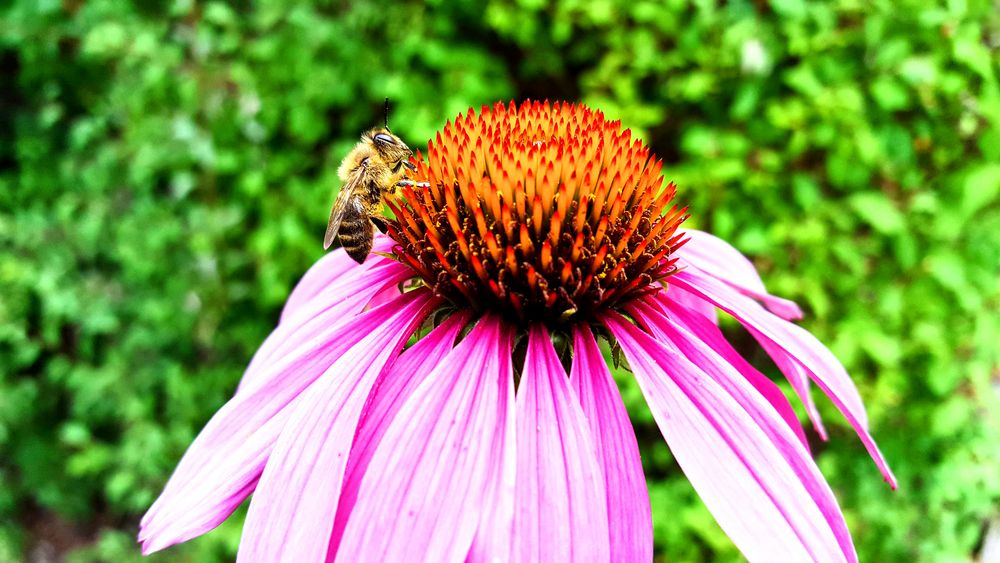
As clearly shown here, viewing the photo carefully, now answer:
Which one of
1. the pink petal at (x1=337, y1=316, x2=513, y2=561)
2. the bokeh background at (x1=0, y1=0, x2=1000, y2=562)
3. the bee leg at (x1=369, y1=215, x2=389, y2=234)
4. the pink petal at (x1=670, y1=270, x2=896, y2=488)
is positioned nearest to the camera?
the pink petal at (x1=337, y1=316, x2=513, y2=561)

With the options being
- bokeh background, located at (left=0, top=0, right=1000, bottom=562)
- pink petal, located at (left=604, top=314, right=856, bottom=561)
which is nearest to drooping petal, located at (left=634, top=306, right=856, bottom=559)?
pink petal, located at (left=604, top=314, right=856, bottom=561)

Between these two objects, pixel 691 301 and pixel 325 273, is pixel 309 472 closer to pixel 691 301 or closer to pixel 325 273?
pixel 325 273

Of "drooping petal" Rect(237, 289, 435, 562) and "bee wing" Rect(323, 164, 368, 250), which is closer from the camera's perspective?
"drooping petal" Rect(237, 289, 435, 562)

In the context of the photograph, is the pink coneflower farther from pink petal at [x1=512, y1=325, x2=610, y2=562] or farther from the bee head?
the bee head

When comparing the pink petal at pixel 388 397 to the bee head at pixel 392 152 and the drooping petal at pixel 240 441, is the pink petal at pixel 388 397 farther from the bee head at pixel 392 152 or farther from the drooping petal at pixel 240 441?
the bee head at pixel 392 152

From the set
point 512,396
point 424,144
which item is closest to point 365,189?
point 512,396

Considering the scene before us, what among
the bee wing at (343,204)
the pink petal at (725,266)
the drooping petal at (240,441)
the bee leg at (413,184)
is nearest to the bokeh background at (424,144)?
the pink petal at (725,266)

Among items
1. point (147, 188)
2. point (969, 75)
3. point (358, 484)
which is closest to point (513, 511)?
point (358, 484)
